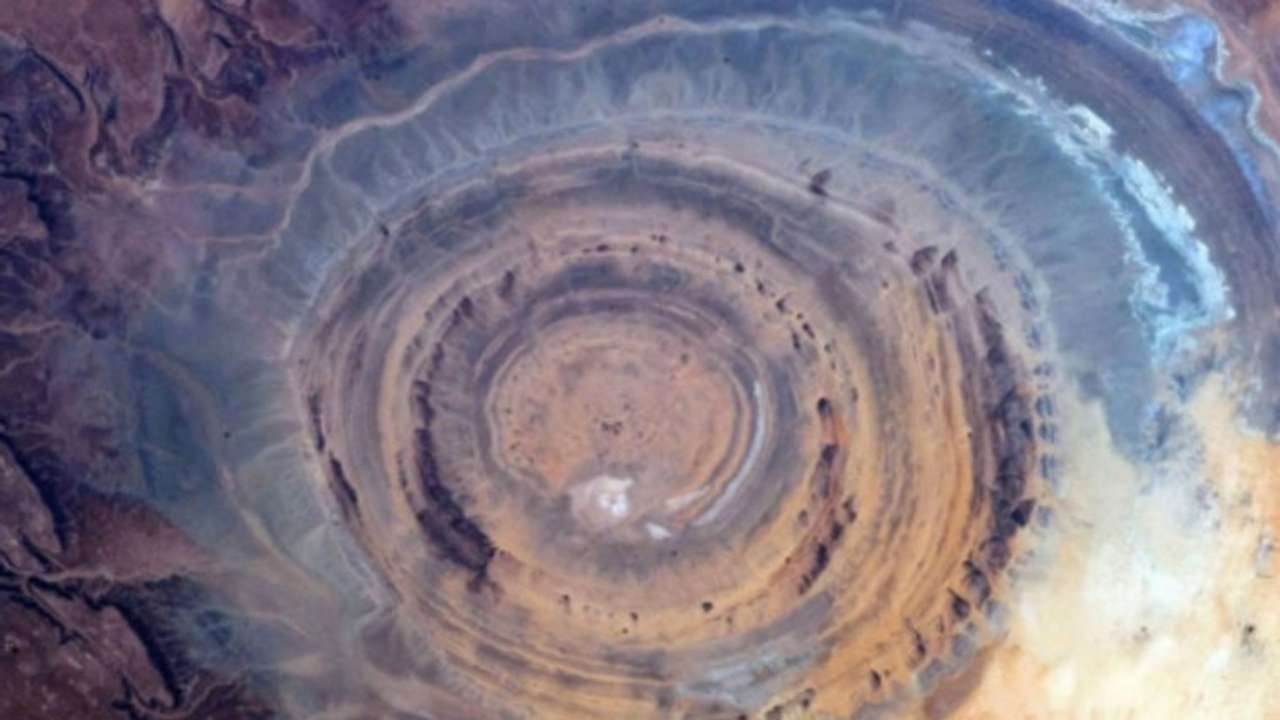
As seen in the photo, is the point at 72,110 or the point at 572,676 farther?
the point at 572,676

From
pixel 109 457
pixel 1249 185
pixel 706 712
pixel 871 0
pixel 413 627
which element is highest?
pixel 871 0

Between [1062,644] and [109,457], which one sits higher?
[109,457]

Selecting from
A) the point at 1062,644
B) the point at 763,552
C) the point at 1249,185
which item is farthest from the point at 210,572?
the point at 1249,185

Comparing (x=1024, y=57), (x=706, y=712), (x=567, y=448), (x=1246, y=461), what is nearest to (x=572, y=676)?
(x=706, y=712)

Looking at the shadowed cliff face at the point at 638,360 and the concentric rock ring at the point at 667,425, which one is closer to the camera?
the shadowed cliff face at the point at 638,360

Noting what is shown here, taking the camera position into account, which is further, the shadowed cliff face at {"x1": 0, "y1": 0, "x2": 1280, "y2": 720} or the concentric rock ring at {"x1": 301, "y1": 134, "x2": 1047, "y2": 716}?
the concentric rock ring at {"x1": 301, "y1": 134, "x2": 1047, "y2": 716}

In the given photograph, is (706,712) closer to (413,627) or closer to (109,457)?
(413,627)

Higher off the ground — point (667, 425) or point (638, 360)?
point (638, 360)
